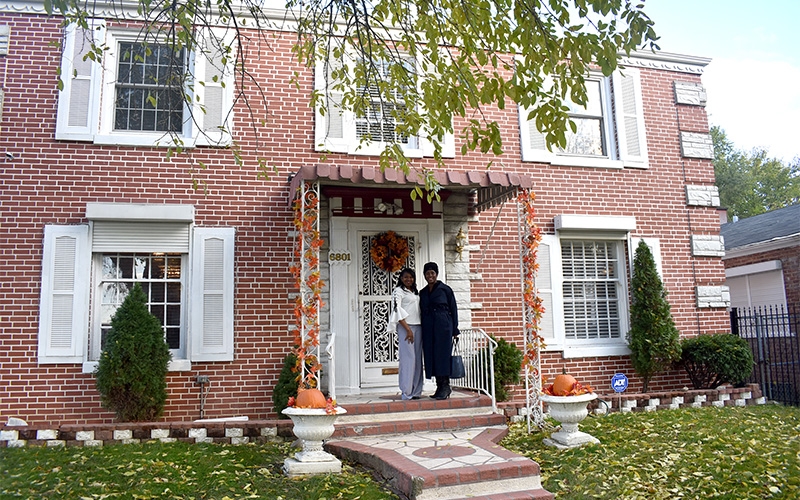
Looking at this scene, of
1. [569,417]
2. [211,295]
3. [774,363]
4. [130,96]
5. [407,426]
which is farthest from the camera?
[774,363]

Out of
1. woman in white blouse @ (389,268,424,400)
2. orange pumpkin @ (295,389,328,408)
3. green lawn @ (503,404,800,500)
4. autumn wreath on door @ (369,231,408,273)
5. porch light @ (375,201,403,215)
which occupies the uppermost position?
porch light @ (375,201,403,215)

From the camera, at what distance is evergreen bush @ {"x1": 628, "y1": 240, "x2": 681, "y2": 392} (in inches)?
380

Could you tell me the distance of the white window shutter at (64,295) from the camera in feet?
26.5

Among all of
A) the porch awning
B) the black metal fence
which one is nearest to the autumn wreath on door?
the porch awning

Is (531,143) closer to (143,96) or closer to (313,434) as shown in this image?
(143,96)

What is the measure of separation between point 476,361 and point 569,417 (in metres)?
1.96

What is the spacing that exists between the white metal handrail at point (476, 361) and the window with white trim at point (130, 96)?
4445 millimetres

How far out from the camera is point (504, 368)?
345 inches

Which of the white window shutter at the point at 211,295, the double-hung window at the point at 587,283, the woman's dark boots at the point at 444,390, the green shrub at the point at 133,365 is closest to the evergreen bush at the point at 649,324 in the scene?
the double-hung window at the point at 587,283

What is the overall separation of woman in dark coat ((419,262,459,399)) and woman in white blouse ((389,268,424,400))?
9 centimetres

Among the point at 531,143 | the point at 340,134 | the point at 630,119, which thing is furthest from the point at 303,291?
the point at 630,119

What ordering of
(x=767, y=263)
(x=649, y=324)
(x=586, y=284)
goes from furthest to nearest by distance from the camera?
(x=767, y=263) < (x=586, y=284) < (x=649, y=324)

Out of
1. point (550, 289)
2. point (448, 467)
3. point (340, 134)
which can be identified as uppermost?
point (340, 134)

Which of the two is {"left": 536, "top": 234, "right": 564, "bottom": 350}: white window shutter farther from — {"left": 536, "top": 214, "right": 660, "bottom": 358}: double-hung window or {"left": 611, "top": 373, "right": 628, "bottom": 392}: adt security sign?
{"left": 611, "top": 373, "right": 628, "bottom": 392}: adt security sign
